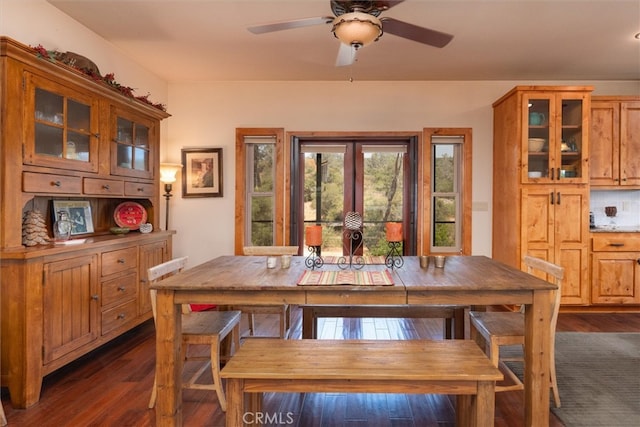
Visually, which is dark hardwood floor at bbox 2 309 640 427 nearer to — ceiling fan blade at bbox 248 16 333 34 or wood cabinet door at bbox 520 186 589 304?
wood cabinet door at bbox 520 186 589 304

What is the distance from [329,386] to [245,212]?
326 cm

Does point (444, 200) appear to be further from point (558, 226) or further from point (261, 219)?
point (261, 219)

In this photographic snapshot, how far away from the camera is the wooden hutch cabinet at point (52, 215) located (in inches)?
81.2

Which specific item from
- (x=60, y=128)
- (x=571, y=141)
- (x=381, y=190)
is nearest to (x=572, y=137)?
(x=571, y=141)

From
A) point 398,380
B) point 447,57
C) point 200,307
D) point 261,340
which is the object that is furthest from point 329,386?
point 447,57

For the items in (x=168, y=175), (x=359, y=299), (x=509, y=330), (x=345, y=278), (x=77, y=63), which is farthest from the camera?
(x=168, y=175)

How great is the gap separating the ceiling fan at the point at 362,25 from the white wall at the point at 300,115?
219cm

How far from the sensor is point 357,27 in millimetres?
1912

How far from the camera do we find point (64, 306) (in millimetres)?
2316

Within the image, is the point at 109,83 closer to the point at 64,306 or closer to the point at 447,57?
the point at 64,306

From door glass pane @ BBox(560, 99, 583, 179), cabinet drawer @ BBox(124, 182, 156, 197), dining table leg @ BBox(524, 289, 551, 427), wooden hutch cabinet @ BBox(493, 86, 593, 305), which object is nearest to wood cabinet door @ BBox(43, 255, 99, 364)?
cabinet drawer @ BBox(124, 182, 156, 197)

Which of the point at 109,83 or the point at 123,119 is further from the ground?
the point at 109,83

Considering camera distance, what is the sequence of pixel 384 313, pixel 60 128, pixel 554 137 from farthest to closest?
1. pixel 554 137
2. pixel 384 313
3. pixel 60 128

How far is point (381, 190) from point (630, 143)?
2828 mm
